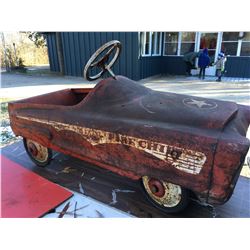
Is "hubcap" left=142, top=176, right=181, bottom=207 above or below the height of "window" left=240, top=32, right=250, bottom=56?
below

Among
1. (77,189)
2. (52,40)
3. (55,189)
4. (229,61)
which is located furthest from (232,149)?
Result: (52,40)

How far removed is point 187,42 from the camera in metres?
11.4

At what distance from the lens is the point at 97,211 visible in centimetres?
230

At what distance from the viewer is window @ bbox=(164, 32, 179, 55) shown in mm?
11655

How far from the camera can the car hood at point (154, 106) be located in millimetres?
1974

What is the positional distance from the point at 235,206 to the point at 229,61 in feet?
31.6

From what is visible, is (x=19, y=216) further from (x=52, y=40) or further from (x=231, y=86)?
(x=52, y=40)

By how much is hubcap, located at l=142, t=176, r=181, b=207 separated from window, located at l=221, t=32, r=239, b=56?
33.2 feet

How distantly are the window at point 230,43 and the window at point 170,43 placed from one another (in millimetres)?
2153

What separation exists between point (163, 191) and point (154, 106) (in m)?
0.78

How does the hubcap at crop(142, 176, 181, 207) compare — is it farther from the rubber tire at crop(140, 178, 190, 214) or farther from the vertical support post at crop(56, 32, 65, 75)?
the vertical support post at crop(56, 32, 65, 75)

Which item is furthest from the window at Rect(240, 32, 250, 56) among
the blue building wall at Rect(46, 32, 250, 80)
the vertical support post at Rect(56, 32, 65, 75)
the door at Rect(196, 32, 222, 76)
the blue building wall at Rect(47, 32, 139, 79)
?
the vertical support post at Rect(56, 32, 65, 75)

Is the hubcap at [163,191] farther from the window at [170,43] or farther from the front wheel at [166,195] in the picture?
the window at [170,43]

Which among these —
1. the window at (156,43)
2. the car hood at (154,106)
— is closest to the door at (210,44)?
the window at (156,43)
